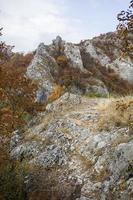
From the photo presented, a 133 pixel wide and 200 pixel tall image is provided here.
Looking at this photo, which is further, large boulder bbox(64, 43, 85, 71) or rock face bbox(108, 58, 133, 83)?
rock face bbox(108, 58, 133, 83)

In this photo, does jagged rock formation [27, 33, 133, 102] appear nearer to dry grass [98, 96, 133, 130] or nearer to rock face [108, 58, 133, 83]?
rock face [108, 58, 133, 83]

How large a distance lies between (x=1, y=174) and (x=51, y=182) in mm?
2530

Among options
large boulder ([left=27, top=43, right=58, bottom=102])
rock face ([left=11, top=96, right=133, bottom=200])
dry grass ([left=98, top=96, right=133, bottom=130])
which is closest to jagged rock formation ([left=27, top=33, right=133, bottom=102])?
large boulder ([left=27, top=43, right=58, bottom=102])

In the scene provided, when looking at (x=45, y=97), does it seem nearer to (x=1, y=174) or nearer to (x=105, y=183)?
(x=1, y=174)

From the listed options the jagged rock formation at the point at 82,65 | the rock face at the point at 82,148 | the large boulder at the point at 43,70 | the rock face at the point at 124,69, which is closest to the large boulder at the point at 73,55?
the jagged rock formation at the point at 82,65

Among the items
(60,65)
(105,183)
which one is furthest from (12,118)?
(60,65)

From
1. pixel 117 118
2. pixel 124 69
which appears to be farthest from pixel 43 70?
pixel 117 118

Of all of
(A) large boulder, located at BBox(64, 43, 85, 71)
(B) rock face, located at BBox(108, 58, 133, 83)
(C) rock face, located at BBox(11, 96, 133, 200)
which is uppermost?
(A) large boulder, located at BBox(64, 43, 85, 71)

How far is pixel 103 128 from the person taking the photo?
2255 centimetres

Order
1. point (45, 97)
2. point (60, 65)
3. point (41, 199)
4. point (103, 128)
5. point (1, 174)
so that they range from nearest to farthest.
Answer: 1. point (41, 199)
2. point (1, 174)
3. point (103, 128)
4. point (45, 97)
5. point (60, 65)

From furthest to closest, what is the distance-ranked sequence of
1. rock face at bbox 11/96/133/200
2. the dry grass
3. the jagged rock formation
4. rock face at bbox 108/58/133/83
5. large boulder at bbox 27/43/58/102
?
rock face at bbox 108/58/133/83 < the jagged rock formation < large boulder at bbox 27/43/58/102 < the dry grass < rock face at bbox 11/96/133/200

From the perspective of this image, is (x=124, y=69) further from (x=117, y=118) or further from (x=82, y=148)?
(x=82, y=148)

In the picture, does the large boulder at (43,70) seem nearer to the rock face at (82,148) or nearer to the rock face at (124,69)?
the rock face at (82,148)

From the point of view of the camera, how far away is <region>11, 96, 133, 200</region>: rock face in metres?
17.9
